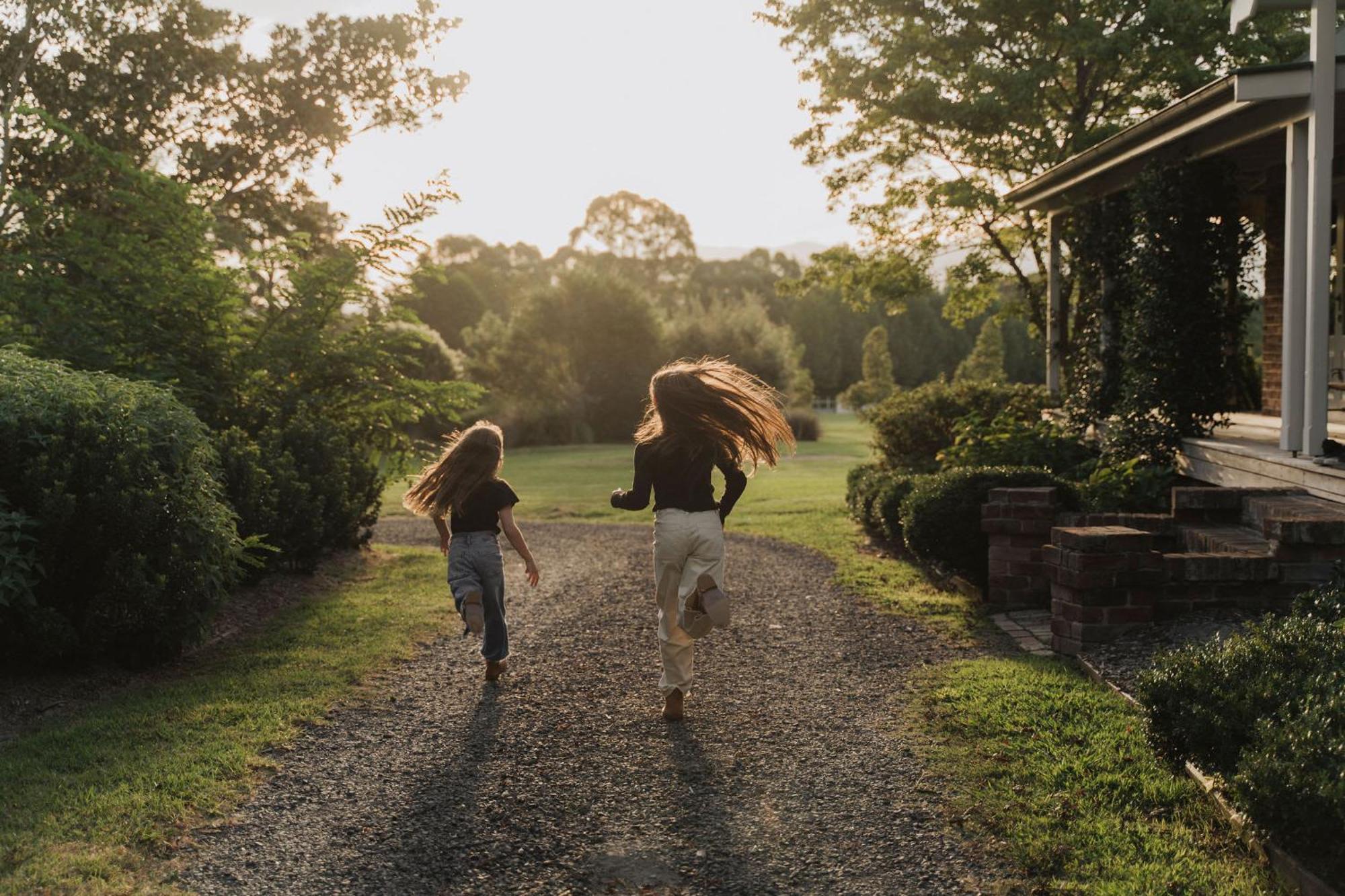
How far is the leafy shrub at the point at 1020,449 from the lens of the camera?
10.6m

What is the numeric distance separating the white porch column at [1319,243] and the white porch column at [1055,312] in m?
6.20

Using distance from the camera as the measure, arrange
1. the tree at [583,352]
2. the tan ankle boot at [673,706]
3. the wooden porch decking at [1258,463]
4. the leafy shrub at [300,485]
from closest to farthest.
Result: the tan ankle boot at [673,706], the wooden porch decking at [1258,463], the leafy shrub at [300,485], the tree at [583,352]

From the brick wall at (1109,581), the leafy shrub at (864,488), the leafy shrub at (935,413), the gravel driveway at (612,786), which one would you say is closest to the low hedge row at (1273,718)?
the gravel driveway at (612,786)

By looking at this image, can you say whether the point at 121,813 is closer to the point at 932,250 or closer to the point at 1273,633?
the point at 1273,633

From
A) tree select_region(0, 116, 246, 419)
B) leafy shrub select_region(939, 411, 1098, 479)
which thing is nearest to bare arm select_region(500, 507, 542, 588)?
tree select_region(0, 116, 246, 419)

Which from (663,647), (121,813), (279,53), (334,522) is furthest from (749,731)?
(279,53)

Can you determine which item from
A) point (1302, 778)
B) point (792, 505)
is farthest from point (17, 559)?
point (792, 505)

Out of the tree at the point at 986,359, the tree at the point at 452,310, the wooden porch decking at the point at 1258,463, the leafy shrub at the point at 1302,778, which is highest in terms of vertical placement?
the tree at the point at 452,310

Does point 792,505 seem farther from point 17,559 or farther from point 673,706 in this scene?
point 17,559

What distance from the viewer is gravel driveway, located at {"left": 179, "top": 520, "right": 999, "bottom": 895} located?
3.65m

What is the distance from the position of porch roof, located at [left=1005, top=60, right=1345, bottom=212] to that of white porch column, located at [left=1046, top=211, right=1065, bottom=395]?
4.00 feet

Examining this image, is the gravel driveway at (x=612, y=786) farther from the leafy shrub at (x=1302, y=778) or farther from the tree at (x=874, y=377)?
the tree at (x=874, y=377)

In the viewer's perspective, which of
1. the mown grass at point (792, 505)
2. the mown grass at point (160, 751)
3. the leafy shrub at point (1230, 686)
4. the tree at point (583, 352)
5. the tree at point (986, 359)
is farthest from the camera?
the tree at point (986, 359)

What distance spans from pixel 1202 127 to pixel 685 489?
5999mm
